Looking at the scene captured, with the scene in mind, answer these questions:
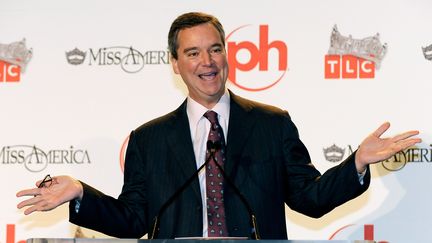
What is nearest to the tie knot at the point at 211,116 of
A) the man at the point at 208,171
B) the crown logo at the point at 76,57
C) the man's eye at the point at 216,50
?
the man at the point at 208,171

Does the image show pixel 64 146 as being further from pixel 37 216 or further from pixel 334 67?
pixel 334 67

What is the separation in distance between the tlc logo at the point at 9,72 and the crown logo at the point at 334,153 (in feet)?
5.96

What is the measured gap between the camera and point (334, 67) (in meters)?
4.38

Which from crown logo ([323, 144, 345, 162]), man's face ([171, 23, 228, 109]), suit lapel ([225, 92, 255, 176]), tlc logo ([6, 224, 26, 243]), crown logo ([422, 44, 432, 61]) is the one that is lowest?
tlc logo ([6, 224, 26, 243])

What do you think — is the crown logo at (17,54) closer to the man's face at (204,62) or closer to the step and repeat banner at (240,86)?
the step and repeat banner at (240,86)

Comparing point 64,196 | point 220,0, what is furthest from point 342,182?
point 220,0

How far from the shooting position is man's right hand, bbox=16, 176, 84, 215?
9.68 feet


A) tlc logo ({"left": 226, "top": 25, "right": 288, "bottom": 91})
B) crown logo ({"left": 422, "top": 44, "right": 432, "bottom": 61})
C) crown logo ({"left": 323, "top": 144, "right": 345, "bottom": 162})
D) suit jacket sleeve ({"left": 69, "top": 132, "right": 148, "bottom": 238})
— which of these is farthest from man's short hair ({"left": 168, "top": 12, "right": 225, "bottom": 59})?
crown logo ({"left": 422, "top": 44, "right": 432, "bottom": 61})

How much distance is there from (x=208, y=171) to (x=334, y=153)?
1.27 meters

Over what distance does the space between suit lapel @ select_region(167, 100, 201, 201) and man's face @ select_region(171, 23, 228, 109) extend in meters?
0.13

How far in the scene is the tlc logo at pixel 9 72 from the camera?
4.79 metres

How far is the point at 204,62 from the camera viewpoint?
3.39m

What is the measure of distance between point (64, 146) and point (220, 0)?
1.19m

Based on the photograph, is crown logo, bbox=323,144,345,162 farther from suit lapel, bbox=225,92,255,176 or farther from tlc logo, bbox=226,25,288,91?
suit lapel, bbox=225,92,255,176
